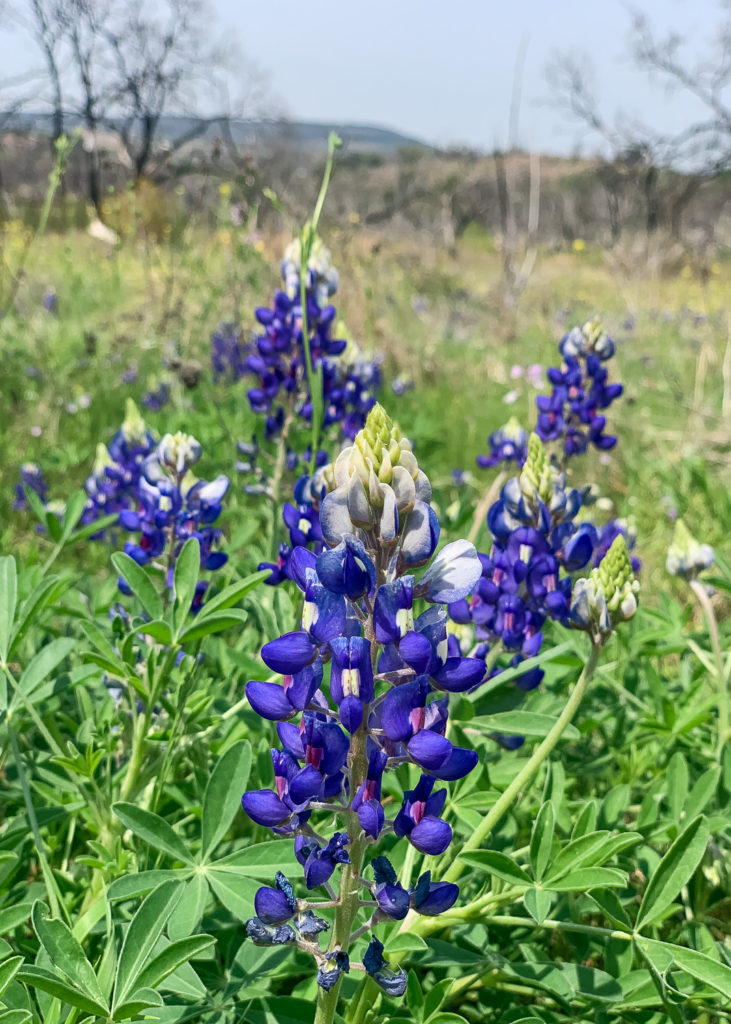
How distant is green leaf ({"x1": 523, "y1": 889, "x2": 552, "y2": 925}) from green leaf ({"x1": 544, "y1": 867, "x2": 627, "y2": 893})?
0.02 m

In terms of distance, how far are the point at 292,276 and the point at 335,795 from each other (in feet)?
6.99

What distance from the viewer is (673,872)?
3.80 ft

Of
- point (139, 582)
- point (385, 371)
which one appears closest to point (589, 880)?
point (139, 582)

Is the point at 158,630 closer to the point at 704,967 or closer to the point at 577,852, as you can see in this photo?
the point at 577,852

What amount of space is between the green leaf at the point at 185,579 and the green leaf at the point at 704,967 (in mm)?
897

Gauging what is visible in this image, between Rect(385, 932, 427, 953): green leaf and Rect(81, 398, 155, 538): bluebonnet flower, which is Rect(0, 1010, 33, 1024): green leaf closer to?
Rect(385, 932, 427, 953): green leaf

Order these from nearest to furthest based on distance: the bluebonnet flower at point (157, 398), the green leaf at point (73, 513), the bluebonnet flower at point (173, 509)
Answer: the bluebonnet flower at point (173, 509) < the green leaf at point (73, 513) < the bluebonnet flower at point (157, 398)

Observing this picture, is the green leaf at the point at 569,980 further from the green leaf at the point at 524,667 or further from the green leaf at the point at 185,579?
the green leaf at the point at 185,579

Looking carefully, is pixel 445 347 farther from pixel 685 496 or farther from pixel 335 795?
pixel 335 795

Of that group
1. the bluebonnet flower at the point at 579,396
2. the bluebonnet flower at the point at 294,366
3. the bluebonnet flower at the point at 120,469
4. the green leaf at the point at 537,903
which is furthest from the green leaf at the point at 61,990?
the bluebonnet flower at the point at 579,396

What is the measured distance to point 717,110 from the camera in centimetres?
1634

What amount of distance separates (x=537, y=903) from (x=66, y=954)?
59cm

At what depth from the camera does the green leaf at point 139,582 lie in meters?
1.45

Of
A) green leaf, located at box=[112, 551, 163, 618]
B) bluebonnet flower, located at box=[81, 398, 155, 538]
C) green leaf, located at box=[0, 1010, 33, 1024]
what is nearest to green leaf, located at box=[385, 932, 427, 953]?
green leaf, located at box=[0, 1010, 33, 1024]
